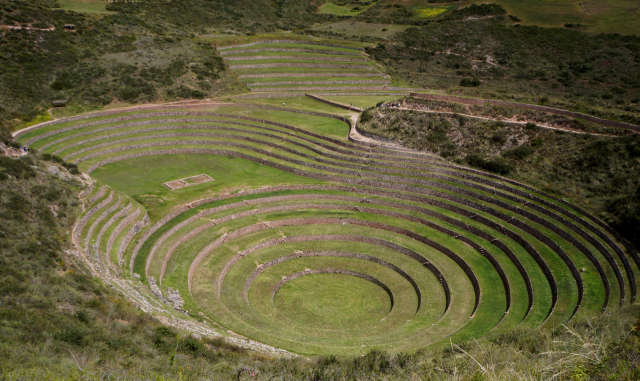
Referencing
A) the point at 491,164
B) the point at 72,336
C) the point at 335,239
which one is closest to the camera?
the point at 72,336

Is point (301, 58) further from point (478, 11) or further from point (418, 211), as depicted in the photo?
point (478, 11)

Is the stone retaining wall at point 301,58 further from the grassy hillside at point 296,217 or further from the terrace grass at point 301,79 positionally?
the terrace grass at point 301,79

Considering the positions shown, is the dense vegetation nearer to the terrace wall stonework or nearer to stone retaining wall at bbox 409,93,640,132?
stone retaining wall at bbox 409,93,640,132

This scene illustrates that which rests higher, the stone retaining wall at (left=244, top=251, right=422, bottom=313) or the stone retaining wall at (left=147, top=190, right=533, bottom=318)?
the stone retaining wall at (left=147, top=190, right=533, bottom=318)

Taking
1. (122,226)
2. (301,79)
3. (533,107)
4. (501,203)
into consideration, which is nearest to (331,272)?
(501,203)

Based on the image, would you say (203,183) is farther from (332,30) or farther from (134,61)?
(332,30)

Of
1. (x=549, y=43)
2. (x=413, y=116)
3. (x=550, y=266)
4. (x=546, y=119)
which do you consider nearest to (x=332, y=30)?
(x=549, y=43)

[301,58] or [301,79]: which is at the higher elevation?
[301,58]

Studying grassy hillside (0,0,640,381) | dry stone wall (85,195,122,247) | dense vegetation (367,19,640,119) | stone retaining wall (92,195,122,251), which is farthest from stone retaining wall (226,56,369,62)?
dry stone wall (85,195,122,247)
